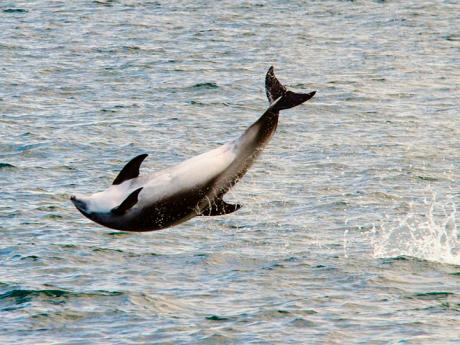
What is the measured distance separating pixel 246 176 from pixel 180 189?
1509 cm

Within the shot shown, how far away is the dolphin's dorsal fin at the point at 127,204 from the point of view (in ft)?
49.5

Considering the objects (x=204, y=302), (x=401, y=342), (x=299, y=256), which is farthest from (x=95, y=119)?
(x=401, y=342)

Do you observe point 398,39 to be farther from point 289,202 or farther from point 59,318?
point 59,318

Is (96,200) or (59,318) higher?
(96,200)

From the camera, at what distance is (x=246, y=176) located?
3067 centimetres

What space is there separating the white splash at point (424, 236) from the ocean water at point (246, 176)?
7 cm

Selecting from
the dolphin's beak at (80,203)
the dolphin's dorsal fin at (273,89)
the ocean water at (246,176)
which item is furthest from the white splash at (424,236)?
the dolphin's beak at (80,203)

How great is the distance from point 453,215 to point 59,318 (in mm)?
9106

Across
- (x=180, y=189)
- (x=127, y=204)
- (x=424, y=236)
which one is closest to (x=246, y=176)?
(x=424, y=236)

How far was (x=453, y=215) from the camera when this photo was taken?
27203mm

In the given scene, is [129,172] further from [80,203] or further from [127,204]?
[80,203]

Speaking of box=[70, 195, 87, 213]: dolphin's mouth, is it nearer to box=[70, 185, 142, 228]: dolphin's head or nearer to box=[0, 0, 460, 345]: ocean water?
box=[70, 185, 142, 228]: dolphin's head

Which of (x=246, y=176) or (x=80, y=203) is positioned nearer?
(x=80, y=203)

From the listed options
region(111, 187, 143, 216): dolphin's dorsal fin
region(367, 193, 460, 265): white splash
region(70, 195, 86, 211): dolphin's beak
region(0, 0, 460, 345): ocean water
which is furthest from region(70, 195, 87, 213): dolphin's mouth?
region(367, 193, 460, 265): white splash
